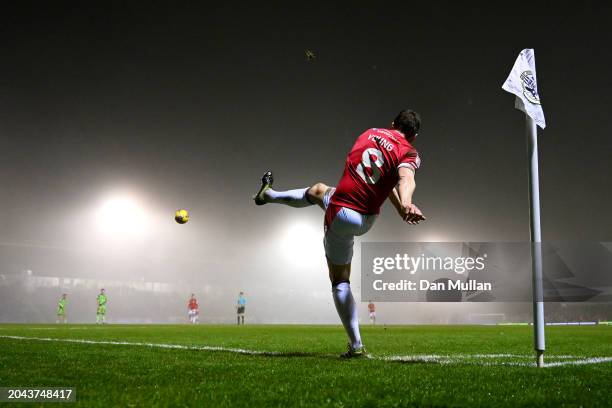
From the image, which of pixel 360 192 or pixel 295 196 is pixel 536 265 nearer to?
pixel 360 192

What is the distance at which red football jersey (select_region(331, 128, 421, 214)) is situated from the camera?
500 centimetres

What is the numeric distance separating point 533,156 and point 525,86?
0.61 metres

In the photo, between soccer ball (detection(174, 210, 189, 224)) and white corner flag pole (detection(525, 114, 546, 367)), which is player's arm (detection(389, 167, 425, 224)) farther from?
soccer ball (detection(174, 210, 189, 224))

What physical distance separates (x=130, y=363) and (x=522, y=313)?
42.4 metres

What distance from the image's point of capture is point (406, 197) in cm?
448

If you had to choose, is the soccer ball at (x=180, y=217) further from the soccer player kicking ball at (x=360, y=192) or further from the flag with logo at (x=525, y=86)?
the flag with logo at (x=525, y=86)

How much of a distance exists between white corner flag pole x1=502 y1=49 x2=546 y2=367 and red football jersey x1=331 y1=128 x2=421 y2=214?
95 cm

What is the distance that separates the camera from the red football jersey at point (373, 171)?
500 cm

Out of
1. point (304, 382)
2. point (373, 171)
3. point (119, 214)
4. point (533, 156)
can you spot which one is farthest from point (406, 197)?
point (119, 214)

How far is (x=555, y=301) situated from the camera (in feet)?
132

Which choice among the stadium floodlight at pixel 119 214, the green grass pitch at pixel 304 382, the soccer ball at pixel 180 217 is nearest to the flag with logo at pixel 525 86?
the green grass pitch at pixel 304 382

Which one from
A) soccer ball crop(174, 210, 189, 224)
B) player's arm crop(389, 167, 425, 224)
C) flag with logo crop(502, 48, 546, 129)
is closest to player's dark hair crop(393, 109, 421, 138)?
player's arm crop(389, 167, 425, 224)

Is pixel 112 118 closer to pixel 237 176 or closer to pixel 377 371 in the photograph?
pixel 237 176

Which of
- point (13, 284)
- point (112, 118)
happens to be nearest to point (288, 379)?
point (13, 284)
